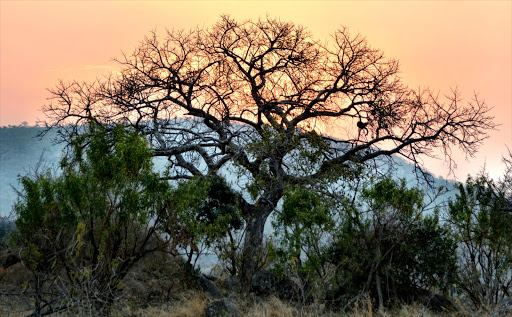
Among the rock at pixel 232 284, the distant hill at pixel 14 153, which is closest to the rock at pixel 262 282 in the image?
the rock at pixel 232 284

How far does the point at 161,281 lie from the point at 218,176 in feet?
13.5

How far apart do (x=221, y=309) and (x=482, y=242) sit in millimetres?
6355

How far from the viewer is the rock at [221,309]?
401 inches

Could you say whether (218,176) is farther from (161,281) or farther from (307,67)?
(307,67)

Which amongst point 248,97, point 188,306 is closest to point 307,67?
point 248,97

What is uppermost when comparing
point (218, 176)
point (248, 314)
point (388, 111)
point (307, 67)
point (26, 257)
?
point (307, 67)

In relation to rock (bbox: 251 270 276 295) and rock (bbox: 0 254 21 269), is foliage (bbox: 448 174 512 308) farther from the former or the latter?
rock (bbox: 0 254 21 269)

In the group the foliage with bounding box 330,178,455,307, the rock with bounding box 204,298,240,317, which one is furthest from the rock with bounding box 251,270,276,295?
the rock with bounding box 204,298,240,317

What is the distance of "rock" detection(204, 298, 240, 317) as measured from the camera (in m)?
10.2

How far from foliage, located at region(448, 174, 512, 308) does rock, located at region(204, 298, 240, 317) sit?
5.27 metres

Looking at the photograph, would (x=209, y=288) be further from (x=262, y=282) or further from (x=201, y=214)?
(x=201, y=214)

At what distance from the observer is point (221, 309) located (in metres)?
10.3

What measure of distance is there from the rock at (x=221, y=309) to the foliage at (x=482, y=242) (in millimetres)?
5266

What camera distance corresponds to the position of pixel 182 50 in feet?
67.4
